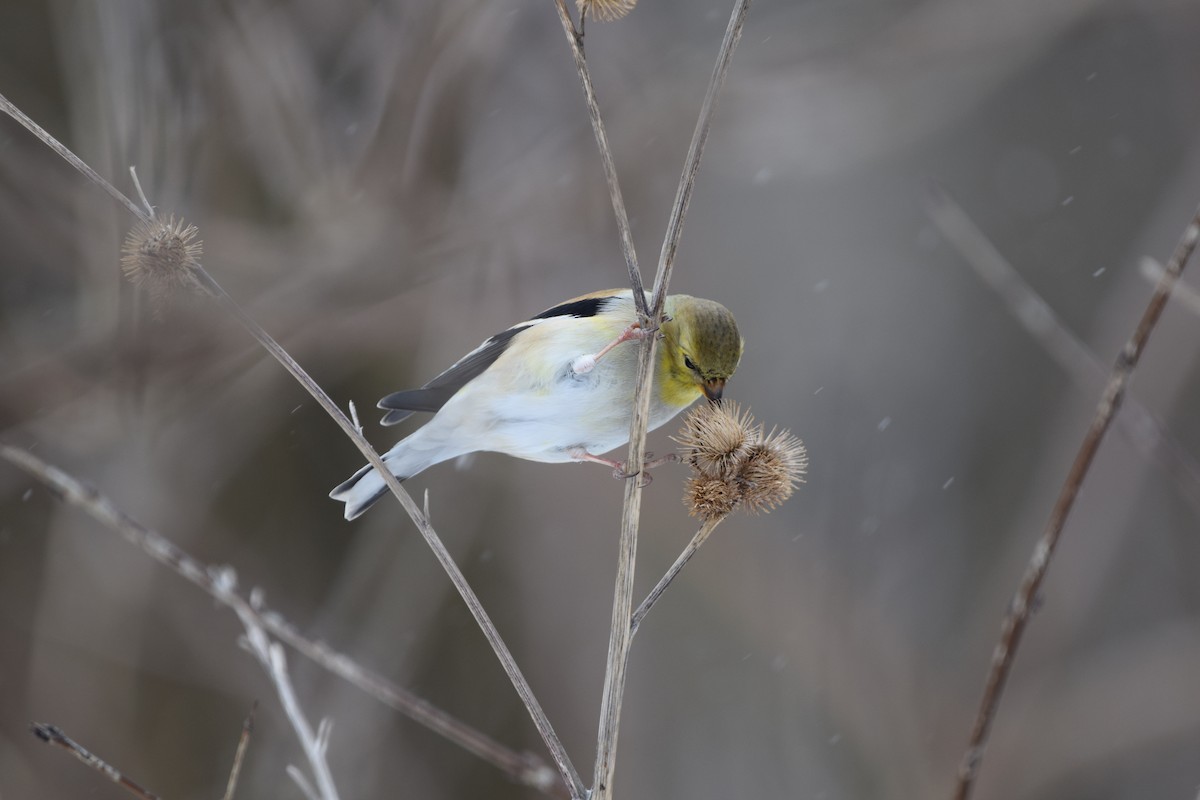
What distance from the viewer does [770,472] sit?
1.43 metres

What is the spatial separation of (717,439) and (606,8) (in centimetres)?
65

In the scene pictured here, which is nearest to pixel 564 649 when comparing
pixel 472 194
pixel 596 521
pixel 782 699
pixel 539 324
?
pixel 596 521

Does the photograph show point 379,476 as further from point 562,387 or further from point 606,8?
point 606,8

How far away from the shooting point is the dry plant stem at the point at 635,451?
3.48 ft

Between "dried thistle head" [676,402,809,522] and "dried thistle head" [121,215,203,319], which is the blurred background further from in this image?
"dried thistle head" [676,402,809,522]

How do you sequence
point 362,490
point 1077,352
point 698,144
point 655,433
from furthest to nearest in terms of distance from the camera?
point 655,433
point 362,490
point 1077,352
point 698,144

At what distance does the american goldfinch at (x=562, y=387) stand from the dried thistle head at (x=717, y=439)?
0.18 meters

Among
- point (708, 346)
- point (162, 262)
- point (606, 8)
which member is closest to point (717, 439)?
point (708, 346)

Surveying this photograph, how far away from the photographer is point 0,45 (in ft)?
13.3

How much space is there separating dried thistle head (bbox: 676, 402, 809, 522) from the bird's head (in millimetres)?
208

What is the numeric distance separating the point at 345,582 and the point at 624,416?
3117 millimetres

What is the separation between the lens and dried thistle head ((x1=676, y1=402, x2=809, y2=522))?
4.57 ft

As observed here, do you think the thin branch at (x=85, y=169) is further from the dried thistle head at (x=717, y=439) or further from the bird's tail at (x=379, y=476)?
the dried thistle head at (x=717, y=439)

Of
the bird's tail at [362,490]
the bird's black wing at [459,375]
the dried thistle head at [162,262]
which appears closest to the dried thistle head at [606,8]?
the dried thistle head at [162,262]
